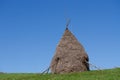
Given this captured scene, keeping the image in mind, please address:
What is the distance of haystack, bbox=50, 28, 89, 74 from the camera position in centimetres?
3481

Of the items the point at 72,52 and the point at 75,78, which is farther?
the point at 72,52

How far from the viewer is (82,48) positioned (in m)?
36.3

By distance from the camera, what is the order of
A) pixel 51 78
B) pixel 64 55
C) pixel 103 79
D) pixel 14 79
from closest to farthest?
pixel 103 79, pixel 51 78, pixel 14 79, pixel 64 55

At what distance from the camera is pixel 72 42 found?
36.0m

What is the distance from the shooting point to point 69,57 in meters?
35.0

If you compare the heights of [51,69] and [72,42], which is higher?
[72,42]

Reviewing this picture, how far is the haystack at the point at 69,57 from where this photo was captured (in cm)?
3481

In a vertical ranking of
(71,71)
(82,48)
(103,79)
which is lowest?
(103,79)

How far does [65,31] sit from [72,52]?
2.63m

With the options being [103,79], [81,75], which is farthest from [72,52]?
[103,79]

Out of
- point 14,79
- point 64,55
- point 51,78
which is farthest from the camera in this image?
point 64,55

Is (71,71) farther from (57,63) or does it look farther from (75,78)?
(75,78)

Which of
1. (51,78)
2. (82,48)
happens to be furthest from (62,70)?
(51,78)

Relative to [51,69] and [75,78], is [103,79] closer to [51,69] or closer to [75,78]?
[75,78]
